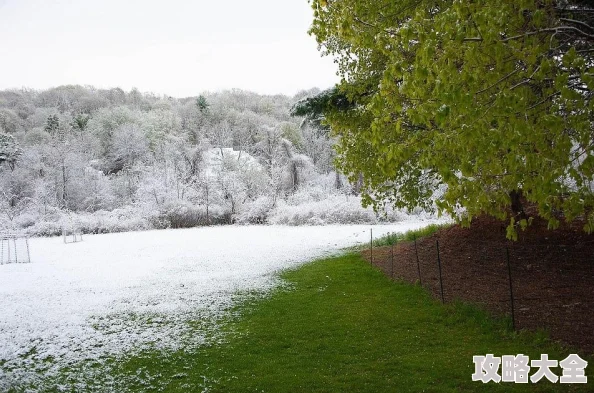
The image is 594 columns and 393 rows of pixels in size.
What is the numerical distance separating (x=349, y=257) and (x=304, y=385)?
9.10 metres

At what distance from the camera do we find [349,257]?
13.9m

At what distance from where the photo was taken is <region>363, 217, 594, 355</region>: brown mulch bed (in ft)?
21.3

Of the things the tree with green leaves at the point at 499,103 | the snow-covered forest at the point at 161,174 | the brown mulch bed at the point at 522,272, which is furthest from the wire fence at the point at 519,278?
the snow-covered forest at the point at 161,174

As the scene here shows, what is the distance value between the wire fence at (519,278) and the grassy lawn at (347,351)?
0.59 m

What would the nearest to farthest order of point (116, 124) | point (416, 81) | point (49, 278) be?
point (416, 81) → point (49, 278) → point (116, 124)

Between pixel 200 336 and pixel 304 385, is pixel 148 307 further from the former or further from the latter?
pixel 304 385

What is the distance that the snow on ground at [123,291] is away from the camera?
21.8 ft

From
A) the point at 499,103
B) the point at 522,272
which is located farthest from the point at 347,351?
the point at 522,272

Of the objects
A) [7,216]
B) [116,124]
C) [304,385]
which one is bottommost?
[304,385]

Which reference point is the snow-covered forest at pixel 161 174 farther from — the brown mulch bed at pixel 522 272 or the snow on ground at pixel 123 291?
the snow on ground at pixel 123 291

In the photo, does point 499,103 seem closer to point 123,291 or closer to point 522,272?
point 522,272

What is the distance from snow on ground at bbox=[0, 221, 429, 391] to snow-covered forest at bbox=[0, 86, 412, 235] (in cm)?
592

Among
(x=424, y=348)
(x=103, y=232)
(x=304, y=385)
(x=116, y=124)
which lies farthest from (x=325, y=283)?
(x=116, y=124)

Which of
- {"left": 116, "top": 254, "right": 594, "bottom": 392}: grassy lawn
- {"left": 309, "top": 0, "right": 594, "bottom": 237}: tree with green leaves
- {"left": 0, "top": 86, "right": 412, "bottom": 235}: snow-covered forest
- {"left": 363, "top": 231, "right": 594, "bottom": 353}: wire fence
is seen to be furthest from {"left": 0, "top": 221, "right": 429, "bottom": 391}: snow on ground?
{"left": 0, "top": 86, "right": 412, "bottom": 235}: snow-covered forest
